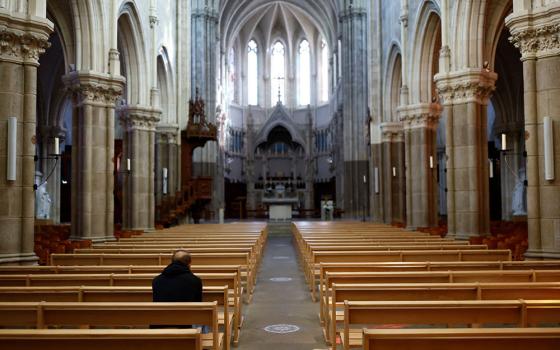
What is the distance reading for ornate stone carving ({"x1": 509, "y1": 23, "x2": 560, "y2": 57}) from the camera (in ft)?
35.0

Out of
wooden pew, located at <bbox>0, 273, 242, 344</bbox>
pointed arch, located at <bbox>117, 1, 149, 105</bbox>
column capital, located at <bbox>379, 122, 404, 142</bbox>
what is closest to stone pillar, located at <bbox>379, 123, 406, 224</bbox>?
column capital, located at <bbox>379, 122, 404, 142</bbox>

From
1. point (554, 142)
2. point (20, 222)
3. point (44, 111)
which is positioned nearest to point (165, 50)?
point (44, 111)

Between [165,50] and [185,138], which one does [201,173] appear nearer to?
[185,138]

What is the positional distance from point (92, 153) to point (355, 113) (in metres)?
22.6

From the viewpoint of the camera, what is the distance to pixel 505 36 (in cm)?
2453

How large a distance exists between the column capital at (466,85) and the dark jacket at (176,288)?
12.6 metres

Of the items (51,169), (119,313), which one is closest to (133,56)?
(51,169)

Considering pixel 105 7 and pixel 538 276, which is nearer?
pixel 538 276

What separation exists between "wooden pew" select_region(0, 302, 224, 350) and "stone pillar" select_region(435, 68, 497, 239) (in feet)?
41.1

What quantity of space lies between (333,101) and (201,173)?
17357mm

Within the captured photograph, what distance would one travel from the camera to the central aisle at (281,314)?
689 centimetres

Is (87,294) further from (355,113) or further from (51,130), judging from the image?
(355,113)

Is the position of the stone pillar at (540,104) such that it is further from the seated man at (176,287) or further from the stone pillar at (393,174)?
the stone pillar at (393,174)

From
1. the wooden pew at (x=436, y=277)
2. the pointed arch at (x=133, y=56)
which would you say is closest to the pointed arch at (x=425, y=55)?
the pointed arch at (x=133, y=56)
